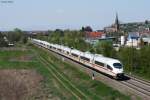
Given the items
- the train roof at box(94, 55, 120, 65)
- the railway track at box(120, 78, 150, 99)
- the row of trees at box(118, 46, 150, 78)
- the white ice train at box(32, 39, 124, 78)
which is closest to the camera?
the railway track at box(120, 78, 150, 99)

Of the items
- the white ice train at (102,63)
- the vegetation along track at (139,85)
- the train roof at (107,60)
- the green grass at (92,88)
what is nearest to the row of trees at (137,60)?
the white ice train at (102,63)

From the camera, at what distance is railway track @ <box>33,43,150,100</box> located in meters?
44.5

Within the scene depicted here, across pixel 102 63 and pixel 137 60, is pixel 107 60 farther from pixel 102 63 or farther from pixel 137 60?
pixel 137 60

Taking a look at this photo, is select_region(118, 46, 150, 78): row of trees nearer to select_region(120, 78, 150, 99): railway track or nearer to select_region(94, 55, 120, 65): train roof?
select_region(94, 55, 120, 65): train roof

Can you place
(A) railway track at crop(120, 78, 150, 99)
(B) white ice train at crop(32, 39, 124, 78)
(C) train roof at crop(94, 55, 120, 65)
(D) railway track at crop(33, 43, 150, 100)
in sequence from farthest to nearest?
(C) train roof at crop(94, 55, 120, 65), (B) white ice train at crop(32, 39, 124, 78), (A) railway track at crop(120, 78, 150, 99), (D) railway track at crop(33, 43, 150, 100)

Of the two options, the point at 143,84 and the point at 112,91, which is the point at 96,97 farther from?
the point at 143,84

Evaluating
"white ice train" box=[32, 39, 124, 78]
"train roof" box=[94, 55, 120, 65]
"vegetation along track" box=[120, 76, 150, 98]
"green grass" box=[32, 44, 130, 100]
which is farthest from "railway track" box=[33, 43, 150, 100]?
"train roof" box=[94, 55, 120, 65]

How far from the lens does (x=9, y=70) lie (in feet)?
307

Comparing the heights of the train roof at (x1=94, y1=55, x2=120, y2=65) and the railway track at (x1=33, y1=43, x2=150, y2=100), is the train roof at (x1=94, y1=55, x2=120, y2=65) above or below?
above

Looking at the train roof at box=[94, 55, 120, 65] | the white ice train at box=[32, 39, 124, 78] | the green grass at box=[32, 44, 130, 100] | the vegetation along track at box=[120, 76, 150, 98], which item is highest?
the train roof at box=[94, 55, 120, 65]

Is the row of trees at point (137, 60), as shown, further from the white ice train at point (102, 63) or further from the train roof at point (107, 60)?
the train roof at point (107, 60)

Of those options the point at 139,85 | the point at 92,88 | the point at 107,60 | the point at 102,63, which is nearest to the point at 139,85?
the point at 139,85

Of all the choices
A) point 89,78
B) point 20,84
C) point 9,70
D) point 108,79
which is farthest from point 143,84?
point 9,70

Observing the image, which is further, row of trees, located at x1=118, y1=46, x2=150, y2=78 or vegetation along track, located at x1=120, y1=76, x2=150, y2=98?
row of trees, located at x1=118, y1=46, x2=150, y2=78
